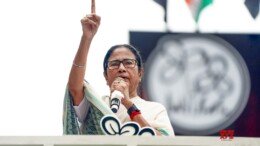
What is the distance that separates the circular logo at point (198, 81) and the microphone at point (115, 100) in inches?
112

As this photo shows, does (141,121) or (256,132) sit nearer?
(141,121)

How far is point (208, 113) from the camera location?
454 inches

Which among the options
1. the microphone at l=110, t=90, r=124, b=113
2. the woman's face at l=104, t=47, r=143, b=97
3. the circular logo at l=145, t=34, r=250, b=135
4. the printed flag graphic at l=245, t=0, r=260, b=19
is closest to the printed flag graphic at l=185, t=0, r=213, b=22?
the circular logo at l=145, t=34, r=250, b=135

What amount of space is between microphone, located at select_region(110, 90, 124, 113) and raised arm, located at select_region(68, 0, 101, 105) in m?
0.32

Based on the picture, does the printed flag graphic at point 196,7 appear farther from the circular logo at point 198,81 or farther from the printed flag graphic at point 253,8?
the printed flag graphic at point 253,8

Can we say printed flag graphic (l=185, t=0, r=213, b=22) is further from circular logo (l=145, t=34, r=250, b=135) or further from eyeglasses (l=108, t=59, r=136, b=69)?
eyeglasses (l=108, t=59, r=136, b=69)

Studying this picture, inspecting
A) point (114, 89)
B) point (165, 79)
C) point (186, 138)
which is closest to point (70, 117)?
point (114, 89)

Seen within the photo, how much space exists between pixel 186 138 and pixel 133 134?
2.59ft

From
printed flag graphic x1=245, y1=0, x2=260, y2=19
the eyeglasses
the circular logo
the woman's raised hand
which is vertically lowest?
the circular logo

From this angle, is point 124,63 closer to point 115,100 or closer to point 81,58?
point 115,100

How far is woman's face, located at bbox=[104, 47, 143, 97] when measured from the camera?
860 cm

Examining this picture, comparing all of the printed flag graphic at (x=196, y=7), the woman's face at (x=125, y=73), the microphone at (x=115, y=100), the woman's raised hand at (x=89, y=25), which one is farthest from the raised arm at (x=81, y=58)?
the printed flag graphic at (x=196, y=7)

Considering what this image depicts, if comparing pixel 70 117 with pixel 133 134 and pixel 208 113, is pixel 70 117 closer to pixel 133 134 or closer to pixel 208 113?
pixel 133 134

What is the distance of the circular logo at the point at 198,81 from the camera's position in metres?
11.4
